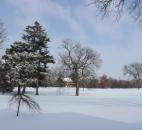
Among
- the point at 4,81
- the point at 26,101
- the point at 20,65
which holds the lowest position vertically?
the point at 26,101

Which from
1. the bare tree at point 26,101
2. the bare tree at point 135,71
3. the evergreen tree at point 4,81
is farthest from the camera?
the bare tree at point 135,71

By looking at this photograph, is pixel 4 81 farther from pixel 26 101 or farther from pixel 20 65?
pixel 26 101

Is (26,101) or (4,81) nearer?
(26,101)

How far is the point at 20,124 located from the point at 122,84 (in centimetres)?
12404

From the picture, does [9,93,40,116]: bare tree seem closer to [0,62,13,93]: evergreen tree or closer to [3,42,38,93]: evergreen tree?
[3,42,38,93]: evergreen tree

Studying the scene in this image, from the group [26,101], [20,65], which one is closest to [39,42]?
[20,65]

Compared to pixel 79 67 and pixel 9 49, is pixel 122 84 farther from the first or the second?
pixel 9 49

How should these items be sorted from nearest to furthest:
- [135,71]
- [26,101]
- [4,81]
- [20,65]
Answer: [26,101]
[20,65]
[4,81]
[135,71]

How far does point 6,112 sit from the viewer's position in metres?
24.8

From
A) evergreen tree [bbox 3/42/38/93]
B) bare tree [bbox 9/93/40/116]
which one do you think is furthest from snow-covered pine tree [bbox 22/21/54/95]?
bare tree [bbox 9/93/40/116]

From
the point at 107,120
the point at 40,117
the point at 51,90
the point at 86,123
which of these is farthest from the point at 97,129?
the point at 51,90

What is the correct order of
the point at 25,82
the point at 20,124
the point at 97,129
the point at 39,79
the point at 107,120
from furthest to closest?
the point at 39,79, the point at 25,82, the point at 107,120, the point at 20,124, the point at 97,129

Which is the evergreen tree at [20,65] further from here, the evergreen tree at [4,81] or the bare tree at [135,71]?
the bare tree at [135,71]

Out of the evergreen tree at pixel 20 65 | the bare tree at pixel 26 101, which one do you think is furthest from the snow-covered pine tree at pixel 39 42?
the bare tree at pixel 26 101
